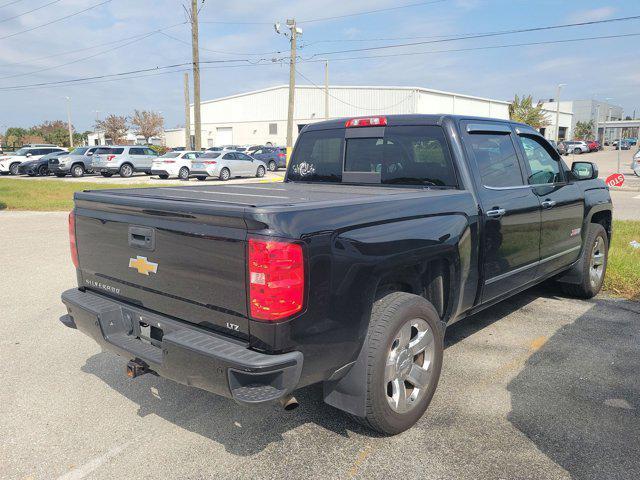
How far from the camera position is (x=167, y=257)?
2.91 meters

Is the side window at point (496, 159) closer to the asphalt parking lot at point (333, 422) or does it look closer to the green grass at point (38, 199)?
the asphalt parking lot at point (333, 422)

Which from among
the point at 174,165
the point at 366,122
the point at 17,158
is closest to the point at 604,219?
the point at 366,122

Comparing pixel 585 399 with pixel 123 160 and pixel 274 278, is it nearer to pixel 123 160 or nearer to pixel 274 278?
pixel 274 278

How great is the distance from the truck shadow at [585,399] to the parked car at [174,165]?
24123 mm

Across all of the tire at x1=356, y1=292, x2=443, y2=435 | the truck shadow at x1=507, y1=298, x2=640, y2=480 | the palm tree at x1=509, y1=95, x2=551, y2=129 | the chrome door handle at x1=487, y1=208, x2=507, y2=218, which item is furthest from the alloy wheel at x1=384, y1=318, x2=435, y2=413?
the palm tree at x1=509, y1=95, x2=551, y2=129

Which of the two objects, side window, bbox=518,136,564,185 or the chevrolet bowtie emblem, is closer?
the chevrolet bowtie emblem

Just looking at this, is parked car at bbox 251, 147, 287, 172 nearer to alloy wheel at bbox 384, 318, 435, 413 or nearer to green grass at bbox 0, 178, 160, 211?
green grass at bbox 0, 178, 160, 211

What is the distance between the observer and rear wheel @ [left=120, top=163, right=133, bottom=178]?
2914 centimetres

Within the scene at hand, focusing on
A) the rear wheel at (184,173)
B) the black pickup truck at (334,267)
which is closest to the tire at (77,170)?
the rear wheel at (184,173)

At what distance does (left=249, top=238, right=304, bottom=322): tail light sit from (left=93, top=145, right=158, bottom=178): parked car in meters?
28.6

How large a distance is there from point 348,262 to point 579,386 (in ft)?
7.58

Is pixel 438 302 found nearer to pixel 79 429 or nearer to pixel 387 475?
pixel 387 475

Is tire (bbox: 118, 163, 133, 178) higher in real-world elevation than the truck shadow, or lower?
higher

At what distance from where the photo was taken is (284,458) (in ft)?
9.86
